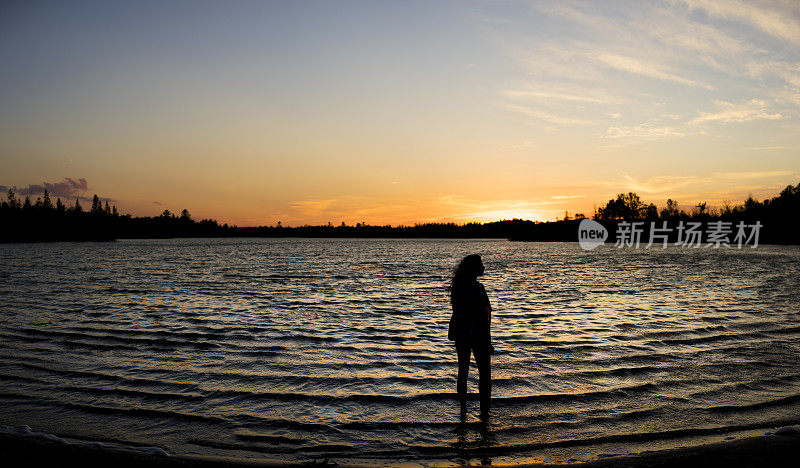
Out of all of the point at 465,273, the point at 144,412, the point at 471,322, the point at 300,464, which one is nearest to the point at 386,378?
the point at 471,322

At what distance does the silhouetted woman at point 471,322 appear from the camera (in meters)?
8.53

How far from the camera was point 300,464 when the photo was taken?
6664mm

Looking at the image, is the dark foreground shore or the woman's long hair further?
the woman's long hair

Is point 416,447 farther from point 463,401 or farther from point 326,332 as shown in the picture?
point 326,332

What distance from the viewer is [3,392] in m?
9.90

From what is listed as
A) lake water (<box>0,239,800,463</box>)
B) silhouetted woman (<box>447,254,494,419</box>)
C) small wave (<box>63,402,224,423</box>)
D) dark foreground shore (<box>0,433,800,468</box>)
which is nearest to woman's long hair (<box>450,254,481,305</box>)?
silhouetted woman (<box>447,254,494,419</box>)

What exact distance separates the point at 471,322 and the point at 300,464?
391cm

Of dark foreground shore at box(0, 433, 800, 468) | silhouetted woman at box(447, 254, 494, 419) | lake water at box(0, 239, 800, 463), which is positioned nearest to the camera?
dark foreground shore at box(0, 433, 800, 468)

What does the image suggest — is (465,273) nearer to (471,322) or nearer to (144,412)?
(471,322)

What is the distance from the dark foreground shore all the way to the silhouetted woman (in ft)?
7.48

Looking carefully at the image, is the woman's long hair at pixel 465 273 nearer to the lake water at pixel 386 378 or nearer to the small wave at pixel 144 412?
the lake water at pixel 386 378

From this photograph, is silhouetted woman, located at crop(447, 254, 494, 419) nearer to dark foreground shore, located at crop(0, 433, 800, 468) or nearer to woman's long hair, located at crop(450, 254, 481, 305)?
woman's long hair, located at crop(450, 254, 481, 305)

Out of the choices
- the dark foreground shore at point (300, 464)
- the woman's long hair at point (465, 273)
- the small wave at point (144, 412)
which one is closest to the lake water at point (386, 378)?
the small wave at point (144, 412)

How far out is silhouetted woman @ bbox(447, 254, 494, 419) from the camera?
853 centimetres
